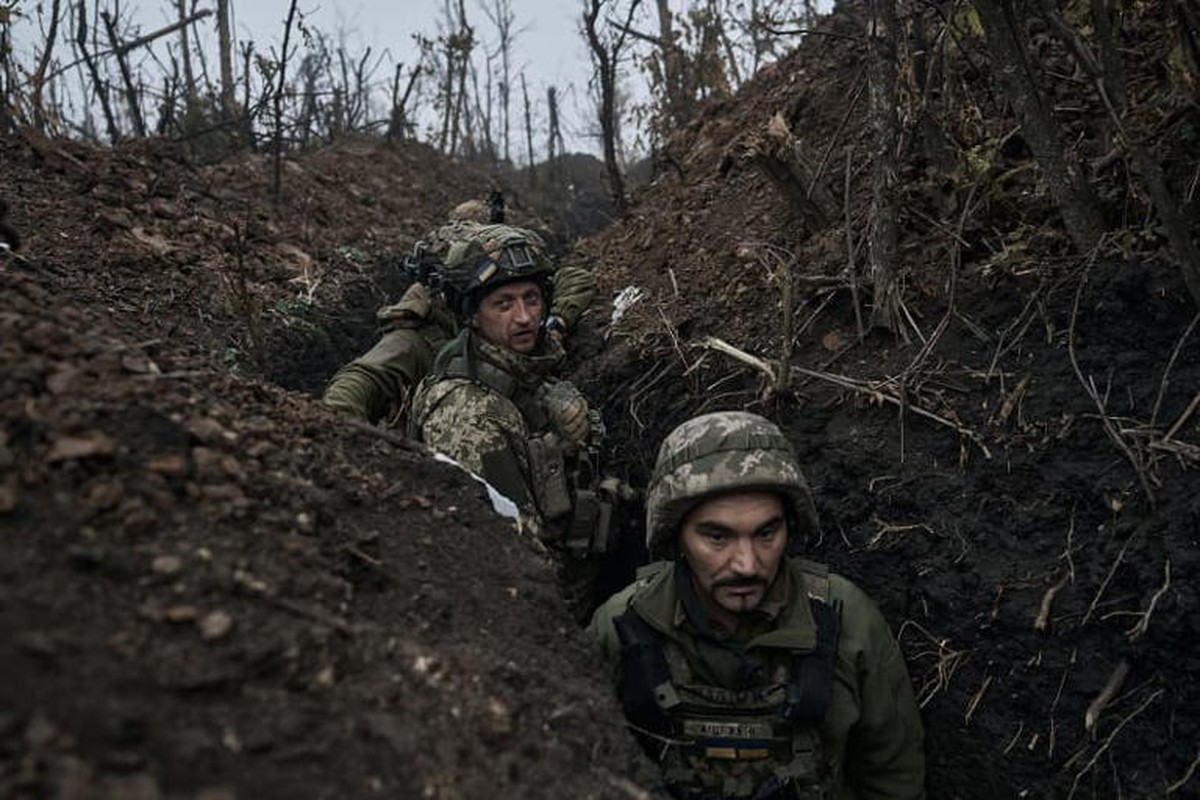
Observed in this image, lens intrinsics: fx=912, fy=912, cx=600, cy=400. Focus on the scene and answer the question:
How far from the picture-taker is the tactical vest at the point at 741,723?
273cm

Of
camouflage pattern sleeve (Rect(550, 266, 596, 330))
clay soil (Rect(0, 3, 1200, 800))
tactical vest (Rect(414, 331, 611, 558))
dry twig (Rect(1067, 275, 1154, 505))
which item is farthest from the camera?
camouflage pattern sleeve (Rect(550, 266, 596, 330))

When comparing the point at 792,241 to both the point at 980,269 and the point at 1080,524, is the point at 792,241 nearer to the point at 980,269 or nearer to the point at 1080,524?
the point at 980,269

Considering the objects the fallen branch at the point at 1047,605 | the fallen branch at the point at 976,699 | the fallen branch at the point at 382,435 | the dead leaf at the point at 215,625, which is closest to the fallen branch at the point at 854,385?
the fallen branch at the point at 1047,605

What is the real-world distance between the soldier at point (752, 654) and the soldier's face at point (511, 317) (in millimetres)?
1466

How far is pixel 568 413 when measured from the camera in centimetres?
442

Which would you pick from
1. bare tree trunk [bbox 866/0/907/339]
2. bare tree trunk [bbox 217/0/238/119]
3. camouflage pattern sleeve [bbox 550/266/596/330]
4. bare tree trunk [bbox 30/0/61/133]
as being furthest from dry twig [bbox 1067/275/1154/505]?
bare tree trunk [bbox 217/0/238/119]

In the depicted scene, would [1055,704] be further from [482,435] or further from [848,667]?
[482,435]

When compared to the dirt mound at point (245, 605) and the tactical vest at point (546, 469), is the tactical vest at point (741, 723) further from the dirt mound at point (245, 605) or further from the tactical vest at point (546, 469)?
the tactical vest at point (546, 469)

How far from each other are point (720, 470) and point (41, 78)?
663cm

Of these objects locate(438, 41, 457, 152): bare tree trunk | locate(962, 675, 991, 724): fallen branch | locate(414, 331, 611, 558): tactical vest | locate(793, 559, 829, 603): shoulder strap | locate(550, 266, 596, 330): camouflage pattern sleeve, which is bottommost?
locate(962, 675, 991, 724): fallen branch

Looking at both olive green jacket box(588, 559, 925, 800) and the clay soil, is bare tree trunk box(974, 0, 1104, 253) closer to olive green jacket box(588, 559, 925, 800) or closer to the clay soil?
the clay soil

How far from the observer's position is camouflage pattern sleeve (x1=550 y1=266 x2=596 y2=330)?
6.02 metres

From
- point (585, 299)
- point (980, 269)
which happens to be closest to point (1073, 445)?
point (980, 269)

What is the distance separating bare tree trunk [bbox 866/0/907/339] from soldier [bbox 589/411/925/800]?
118cm
